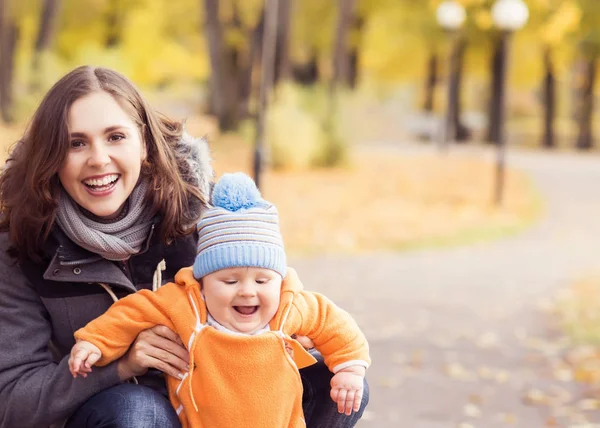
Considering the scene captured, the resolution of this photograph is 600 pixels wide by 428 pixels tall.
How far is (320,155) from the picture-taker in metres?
19.8

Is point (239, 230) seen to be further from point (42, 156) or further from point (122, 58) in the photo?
point (122, 58)

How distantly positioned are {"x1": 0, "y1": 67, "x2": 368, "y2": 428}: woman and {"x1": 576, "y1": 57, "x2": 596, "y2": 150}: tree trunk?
3149 cm

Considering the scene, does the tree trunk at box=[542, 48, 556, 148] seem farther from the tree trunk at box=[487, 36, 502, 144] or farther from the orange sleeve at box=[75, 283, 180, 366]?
the orange sleeve at box=[75, 283, 180, 366]

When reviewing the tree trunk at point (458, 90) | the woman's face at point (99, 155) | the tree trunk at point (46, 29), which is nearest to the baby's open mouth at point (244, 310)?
the woman's face at point (99, 155)

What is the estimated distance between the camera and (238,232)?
2834 millimetres

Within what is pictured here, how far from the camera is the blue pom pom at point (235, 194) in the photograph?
2.91 metres

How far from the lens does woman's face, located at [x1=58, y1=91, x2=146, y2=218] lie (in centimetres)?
276

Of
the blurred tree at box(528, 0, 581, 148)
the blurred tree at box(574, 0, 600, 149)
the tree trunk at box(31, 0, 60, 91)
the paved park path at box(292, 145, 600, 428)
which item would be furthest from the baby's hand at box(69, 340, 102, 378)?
the blurred tree at box(574, 0, 600, 149)

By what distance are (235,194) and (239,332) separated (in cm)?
40

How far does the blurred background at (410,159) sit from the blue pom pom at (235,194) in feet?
1.56

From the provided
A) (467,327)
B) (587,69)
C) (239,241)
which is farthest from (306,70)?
(239,241)

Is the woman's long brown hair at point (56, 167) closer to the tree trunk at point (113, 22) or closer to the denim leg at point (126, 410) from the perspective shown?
the denim leg at point (126, 410)

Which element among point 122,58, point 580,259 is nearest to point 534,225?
point 580,259

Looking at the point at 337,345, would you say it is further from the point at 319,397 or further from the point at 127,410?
the point at 127,410
